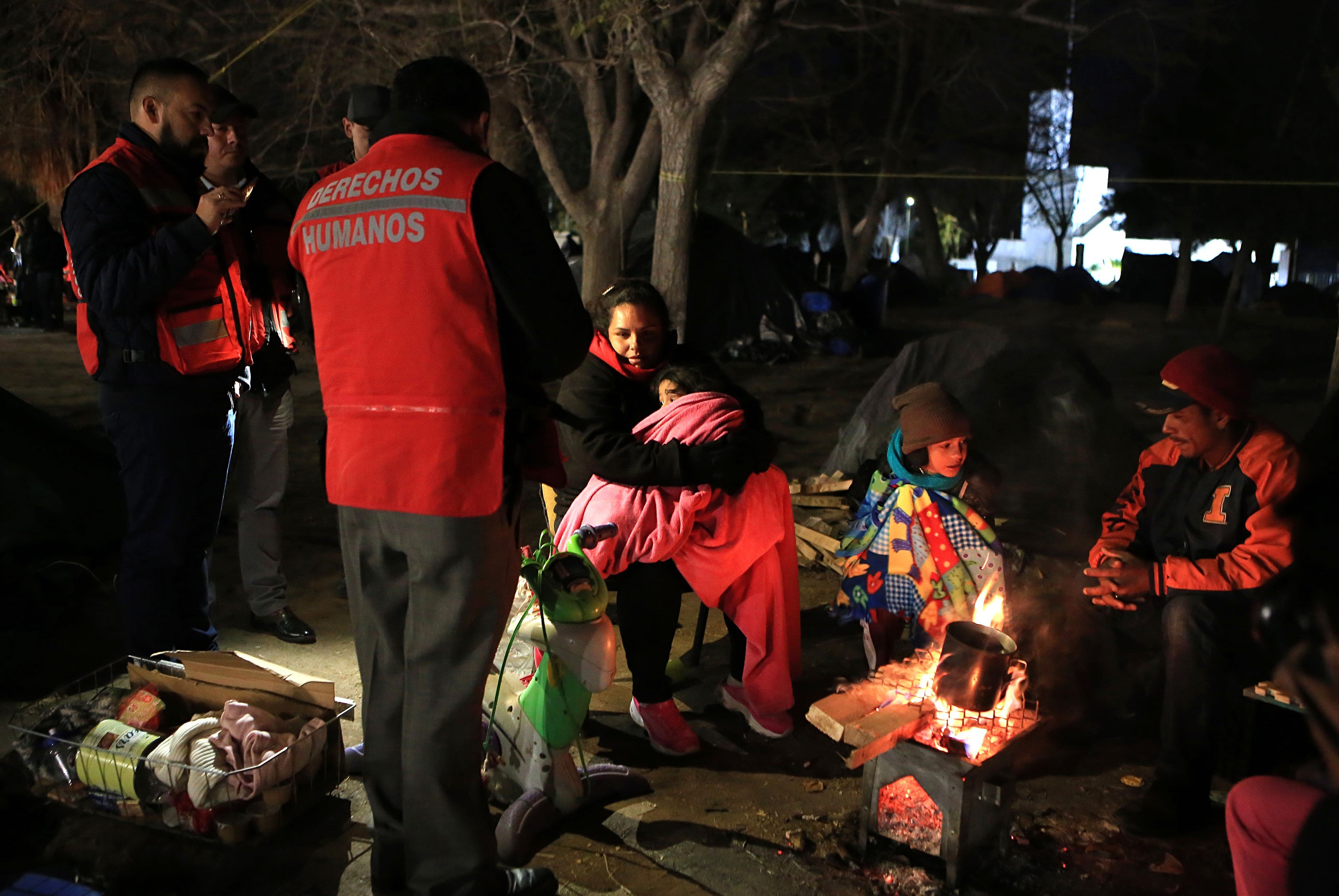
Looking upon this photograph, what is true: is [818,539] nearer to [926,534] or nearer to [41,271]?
[926,534]

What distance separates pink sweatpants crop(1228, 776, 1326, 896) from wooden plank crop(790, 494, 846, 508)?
4180 mm

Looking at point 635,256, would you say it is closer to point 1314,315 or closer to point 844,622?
point 844,622

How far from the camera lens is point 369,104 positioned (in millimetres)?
3006

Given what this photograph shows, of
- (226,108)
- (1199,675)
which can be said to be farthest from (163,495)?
(1199,675)

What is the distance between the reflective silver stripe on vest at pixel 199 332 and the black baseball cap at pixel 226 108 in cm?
70

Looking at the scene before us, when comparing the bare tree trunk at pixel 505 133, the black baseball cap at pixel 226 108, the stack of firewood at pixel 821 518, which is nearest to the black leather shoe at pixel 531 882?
the black baseball cap at pixel 226 108

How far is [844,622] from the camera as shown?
13.7 ft

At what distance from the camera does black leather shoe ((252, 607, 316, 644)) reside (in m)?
4.44

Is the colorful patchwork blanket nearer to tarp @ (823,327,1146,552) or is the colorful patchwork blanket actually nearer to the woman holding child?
the woman holding child

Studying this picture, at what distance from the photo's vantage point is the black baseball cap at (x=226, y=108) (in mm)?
3600

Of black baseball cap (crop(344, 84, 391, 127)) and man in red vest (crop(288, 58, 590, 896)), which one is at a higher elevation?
black baseball cap (crop(344, 84, 391, 127))

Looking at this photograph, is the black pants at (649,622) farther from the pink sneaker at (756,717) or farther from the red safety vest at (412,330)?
the red safety vest at (412,330)

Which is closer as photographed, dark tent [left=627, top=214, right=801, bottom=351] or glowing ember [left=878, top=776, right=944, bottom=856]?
glowing ember [left=878, top=776, right=944, bottom=856]

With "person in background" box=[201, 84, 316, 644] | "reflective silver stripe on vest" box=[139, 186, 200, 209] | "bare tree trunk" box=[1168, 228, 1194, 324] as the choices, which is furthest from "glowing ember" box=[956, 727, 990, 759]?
"bare tree trunk" box=[1168, 228, 1194, 324]
